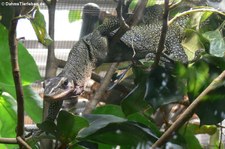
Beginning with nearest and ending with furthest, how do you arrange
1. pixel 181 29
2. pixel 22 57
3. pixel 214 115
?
pixel 214 115 < pixel 22 57 < pixel 181 29

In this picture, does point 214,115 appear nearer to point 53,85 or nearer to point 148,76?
point 148,76

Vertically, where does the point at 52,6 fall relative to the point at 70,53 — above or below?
above

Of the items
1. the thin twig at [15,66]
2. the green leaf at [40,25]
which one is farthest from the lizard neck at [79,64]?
the thin twig at [15,66]

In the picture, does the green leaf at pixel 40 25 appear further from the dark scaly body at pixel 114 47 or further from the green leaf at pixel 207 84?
the green leaf at pixel 207 84

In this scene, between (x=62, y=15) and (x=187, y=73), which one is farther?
(x=62, y=15)

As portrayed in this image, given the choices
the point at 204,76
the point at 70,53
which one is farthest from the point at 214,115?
the point at 70,53

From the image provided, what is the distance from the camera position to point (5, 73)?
70cm

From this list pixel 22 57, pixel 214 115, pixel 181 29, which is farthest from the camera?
pixel 181 29

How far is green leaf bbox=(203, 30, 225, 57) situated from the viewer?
0.57 metres

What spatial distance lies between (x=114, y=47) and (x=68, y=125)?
11.0 inches

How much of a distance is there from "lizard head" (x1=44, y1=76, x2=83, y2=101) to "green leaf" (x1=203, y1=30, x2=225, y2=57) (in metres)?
0.23

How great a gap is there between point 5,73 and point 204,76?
12.9 inches

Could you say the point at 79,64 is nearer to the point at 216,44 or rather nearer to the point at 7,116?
the point at 7,116

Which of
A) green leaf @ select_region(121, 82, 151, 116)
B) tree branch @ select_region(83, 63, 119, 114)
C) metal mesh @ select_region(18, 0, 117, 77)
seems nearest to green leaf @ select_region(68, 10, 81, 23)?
metal mesh @ select_region(18, 0, 117, 77)
